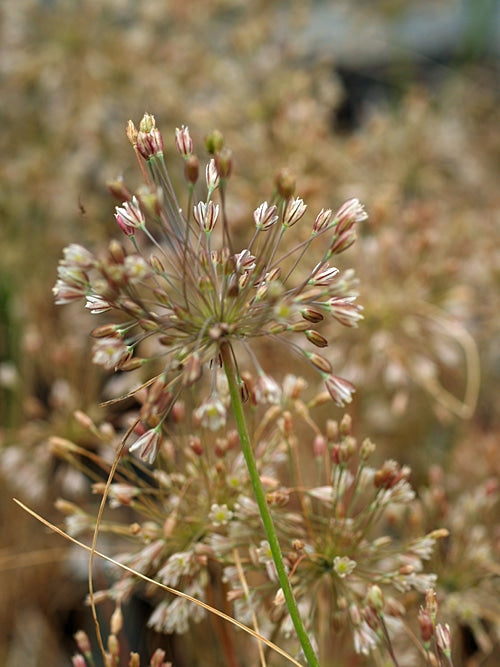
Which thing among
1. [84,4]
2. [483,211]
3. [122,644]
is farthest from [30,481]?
[483,211]

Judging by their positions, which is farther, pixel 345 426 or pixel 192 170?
pixel 345 426

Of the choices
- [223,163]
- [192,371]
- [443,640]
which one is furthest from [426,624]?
[223,163]

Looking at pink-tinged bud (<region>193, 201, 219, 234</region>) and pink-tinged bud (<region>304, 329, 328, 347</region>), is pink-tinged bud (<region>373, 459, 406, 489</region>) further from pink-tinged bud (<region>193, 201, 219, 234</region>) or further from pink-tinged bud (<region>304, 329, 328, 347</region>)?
pink-tinged bud (<region>193, 201, 219, 234</region>)

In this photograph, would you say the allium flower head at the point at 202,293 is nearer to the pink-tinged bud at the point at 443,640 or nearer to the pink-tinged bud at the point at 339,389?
the pink-tinged bud at the point at 339,389

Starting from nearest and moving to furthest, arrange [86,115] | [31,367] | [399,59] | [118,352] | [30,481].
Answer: [118,352], [30,481], [31,367], [86,115], [399,59]

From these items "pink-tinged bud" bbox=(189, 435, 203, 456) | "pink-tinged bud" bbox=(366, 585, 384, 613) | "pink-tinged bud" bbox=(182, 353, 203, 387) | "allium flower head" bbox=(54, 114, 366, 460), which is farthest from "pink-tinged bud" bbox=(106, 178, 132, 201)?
"pink-tinged bud" bbox=(366, 585, 384, 613)

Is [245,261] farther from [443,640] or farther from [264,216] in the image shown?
[443,640]

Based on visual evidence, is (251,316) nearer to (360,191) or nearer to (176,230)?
(176,230)
